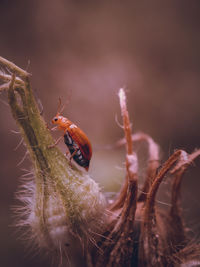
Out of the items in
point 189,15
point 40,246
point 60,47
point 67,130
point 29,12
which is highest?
point 189,15

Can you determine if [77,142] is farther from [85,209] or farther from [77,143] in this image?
[85,209]

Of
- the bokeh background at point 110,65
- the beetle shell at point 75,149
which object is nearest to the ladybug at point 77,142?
the beetle shell at point 75,149

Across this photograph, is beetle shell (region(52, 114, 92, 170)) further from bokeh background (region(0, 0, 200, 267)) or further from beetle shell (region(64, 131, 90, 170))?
bokeh background (region(0, 0, 200, 267))

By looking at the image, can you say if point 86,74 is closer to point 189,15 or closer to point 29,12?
point 29,12

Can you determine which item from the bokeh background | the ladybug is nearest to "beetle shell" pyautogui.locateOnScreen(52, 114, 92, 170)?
the ladybug

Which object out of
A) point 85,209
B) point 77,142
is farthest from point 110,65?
point 85,209

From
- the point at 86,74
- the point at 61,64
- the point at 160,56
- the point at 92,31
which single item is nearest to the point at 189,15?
the point at 160,56

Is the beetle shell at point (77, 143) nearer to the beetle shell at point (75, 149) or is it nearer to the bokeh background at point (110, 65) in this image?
the beetle shell at point (75, 149)
